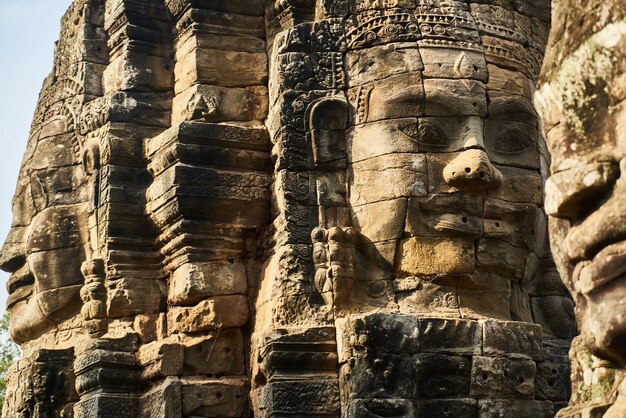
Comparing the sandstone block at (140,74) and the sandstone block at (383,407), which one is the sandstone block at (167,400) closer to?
the sandstone block at (383,407)

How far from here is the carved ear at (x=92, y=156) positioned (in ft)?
41.3

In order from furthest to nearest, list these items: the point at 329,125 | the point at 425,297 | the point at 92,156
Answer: the point at 92,156, the point at 329,125, the point at 425,297

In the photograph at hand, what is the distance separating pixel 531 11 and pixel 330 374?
4.10 m

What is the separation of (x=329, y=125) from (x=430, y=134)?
92 cm

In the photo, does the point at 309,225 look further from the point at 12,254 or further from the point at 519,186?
the point at 12,254

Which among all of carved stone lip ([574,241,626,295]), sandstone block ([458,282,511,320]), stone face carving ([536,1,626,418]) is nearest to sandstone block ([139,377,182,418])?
sandstone block ([458,282,511,320])

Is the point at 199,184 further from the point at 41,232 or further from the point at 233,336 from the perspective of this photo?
the point at 41,232

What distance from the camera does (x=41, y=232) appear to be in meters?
13.0

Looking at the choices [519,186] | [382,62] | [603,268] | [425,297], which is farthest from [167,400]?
[603,268]

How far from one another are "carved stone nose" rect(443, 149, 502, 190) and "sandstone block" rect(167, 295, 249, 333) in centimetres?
226

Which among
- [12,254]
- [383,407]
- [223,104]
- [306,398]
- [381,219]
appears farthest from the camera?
[12,254]

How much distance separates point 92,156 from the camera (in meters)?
12.6

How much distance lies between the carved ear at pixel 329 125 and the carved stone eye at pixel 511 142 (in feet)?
4.47

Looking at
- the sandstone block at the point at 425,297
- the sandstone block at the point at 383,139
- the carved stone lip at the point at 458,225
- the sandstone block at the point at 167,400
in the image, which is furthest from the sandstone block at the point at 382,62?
the sandstone block at the point at 167,400
